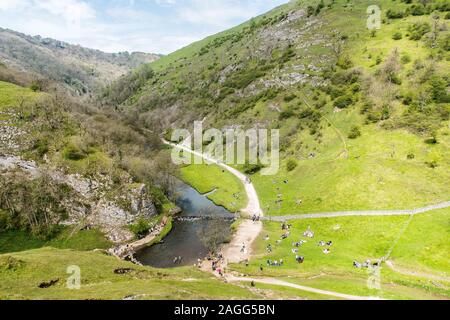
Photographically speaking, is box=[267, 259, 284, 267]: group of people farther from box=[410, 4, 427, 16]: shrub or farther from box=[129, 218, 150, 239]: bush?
box=[410, 4, 427, 16]: shrub

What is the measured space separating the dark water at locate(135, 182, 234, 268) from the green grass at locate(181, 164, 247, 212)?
11.4 feet

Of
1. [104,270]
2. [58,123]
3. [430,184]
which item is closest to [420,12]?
[430,184]

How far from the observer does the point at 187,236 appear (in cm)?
10094

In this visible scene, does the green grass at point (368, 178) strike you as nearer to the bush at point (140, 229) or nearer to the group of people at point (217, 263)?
the group of people at point (217, 263)

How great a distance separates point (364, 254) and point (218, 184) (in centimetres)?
7239

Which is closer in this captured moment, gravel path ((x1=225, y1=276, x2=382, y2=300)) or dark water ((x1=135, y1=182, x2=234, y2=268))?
gravel path ((x1=225, y1=276, x2=382, y2=300))

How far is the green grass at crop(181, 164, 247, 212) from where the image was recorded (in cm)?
12356

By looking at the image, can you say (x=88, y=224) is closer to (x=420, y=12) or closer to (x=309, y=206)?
(x=309, y=206)

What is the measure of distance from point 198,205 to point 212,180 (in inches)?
Answer: 833

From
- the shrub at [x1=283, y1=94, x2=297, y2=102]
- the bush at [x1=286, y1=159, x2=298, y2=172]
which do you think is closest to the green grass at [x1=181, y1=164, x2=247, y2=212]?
the bush at [x1=286, y1=159, x2=298, y2=172]

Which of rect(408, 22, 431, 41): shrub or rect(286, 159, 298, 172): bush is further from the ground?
rect(408, 22, 431, 41): shrub

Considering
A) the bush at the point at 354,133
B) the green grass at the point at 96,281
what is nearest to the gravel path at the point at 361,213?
the bush at the point at 354,133

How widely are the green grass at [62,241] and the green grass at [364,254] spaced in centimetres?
4318

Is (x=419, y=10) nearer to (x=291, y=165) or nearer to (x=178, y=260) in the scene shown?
(x=291, y=165)
